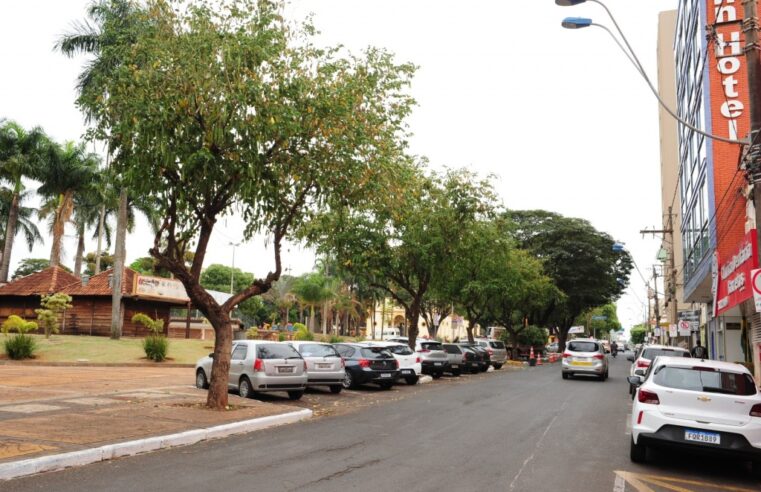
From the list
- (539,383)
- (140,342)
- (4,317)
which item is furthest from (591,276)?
(4,317)

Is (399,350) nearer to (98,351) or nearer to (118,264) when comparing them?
(98,351)

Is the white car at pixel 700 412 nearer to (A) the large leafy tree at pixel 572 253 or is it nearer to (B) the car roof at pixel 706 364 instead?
(B) the car roof at pixel 706 364

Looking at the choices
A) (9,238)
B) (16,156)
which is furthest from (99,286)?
(16,156)

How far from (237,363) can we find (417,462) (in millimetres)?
8589

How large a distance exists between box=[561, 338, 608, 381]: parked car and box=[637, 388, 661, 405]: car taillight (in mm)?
19401

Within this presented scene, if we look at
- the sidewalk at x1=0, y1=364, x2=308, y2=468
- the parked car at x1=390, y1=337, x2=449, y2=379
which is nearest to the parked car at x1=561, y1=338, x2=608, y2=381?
the parked car at x1=390, y1=337, x2=449, y2=379

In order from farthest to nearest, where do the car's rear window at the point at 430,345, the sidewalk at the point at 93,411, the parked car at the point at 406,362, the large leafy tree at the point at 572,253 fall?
1. the large leafy tree at the point at 572,253
2. the car's rear window at the point at 430,345
3. the parked car at the point at 406,362
4. the sidewalk at the point at 93,411

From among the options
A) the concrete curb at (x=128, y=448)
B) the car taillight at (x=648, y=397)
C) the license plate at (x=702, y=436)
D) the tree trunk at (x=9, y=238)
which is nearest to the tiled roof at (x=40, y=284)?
the tree trunk at (x=9, y=238)

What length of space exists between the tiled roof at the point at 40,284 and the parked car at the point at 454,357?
942 inches

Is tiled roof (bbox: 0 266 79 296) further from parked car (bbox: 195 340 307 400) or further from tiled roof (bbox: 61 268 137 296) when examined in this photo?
parked car (bbox: 195 340 307 400)

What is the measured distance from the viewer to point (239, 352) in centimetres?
1648

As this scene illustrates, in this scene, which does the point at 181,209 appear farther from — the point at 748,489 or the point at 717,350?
the point at 717,350

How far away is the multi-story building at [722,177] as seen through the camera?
21.4 meters

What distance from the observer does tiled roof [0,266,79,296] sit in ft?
126
